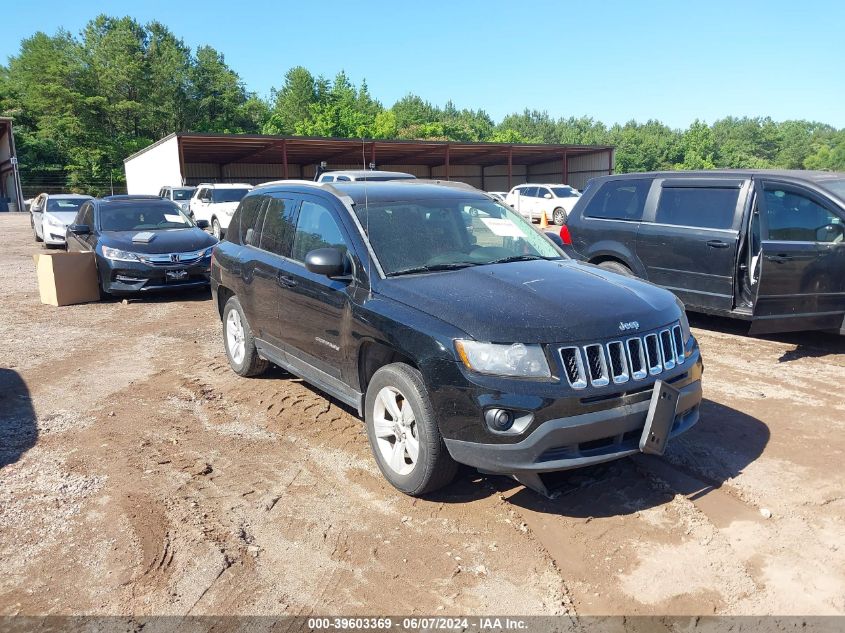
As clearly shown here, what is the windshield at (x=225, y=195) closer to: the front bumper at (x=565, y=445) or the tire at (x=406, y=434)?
the tire at (x=406, y=434)

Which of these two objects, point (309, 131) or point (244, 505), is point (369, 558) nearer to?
point (244, 505)

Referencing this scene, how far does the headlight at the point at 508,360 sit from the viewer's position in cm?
343

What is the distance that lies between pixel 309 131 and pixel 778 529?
205ft

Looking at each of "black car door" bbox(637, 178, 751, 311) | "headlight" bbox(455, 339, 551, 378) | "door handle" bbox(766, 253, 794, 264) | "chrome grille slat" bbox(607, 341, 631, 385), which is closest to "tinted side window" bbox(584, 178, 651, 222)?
"black car door" bbox(637, 178, 751, 311)

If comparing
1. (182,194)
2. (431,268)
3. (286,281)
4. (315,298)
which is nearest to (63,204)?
(182,194)

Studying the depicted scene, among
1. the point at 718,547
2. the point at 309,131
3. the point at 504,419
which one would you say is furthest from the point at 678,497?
the point at 309,131

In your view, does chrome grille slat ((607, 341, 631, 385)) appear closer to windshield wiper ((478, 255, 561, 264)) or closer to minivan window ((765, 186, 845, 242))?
windshield wiper ((478, 255, 561, 264))

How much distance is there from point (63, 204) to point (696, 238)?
1861cm

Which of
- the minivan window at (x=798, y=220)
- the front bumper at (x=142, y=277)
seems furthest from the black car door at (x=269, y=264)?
the front bumper at (x=142, y=277)

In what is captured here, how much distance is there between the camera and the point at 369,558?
11.0 ft

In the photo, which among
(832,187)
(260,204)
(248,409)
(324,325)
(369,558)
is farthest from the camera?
(832,187)

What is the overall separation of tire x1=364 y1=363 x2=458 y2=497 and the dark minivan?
9.92 feet

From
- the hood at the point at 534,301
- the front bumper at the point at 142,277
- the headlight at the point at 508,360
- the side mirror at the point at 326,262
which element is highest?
the side mirror at the point at 326,262

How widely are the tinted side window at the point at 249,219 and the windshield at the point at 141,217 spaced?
19.0ft
